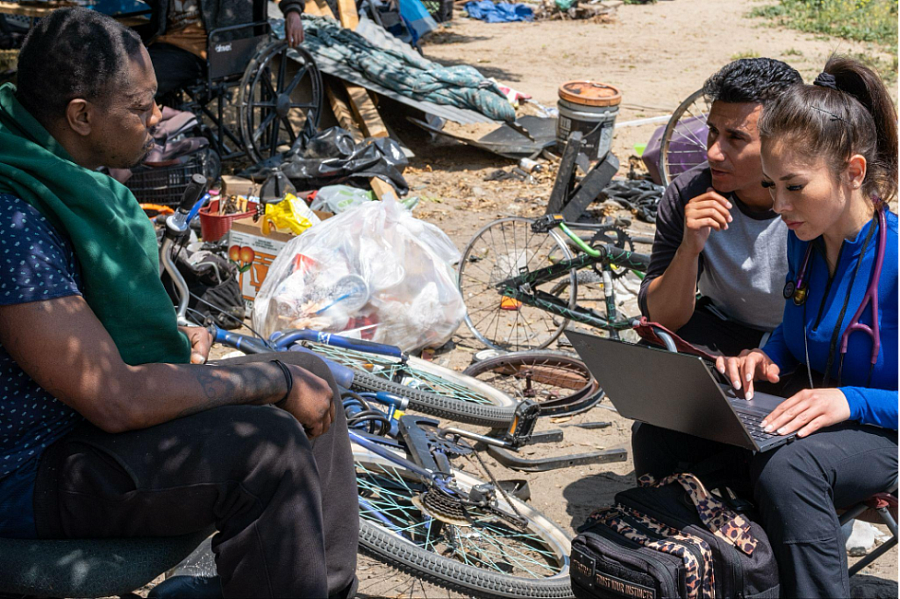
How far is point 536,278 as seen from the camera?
4734mm

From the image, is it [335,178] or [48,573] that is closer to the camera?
[48,573]

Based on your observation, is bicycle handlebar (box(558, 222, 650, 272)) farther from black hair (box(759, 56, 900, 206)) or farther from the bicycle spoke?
the bicycle spoke

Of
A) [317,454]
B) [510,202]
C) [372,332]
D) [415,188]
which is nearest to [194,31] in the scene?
[415,188]

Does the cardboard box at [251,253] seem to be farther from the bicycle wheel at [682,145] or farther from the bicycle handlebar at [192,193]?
the bicycle wheel at [682,145]

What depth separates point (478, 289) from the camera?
5430 millimetres

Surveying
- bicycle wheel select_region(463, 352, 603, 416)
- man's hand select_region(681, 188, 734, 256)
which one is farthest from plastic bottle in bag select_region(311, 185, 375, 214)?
man's hand select_region(681, 188, 734, 256)

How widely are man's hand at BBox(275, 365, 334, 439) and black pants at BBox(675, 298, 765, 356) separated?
1.45 meters

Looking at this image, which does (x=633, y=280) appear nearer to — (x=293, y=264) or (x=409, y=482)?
(x=293, y=264)

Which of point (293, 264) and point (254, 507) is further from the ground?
point (254, 507)

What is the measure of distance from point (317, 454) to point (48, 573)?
2.34 feet

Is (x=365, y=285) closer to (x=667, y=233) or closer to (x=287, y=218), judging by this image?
(x=287, y=218)

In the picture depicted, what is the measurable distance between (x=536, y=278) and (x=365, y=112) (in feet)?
12.7

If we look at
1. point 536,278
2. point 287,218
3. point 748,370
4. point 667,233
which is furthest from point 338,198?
point 748,370

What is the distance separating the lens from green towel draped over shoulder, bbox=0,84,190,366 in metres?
1.77
